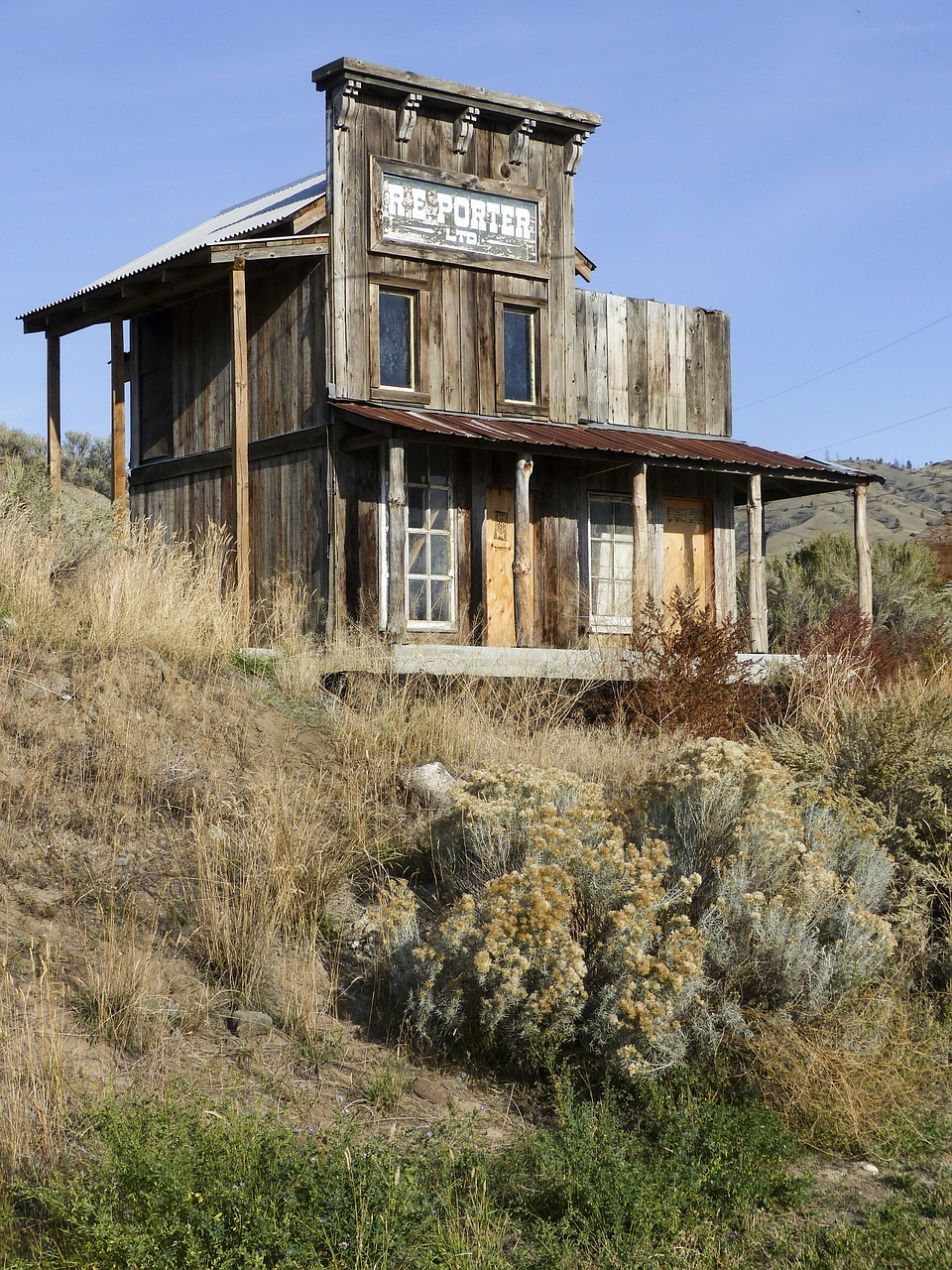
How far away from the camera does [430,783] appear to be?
8727mm

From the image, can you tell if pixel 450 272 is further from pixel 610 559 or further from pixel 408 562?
pixel 610 559

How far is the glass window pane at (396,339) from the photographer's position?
15438mm

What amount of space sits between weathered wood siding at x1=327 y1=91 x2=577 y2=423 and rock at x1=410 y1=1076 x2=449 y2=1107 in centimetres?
1020

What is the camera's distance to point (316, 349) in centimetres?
1500

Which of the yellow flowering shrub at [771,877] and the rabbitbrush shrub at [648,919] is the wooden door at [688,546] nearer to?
the yellow flowering shrub at [771,877]

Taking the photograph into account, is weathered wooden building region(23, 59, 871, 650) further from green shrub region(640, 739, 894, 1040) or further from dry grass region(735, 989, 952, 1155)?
dry grass region(735, 989, 952, 1155)

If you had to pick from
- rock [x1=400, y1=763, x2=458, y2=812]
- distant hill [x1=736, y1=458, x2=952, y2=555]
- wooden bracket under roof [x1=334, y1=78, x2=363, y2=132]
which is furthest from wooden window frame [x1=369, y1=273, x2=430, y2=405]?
distant hill [x1=736, y1=458, x2=952, y2=555]

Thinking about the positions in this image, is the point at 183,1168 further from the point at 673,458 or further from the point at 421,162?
the point at 421,162

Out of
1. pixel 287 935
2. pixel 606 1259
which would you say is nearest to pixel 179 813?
pixel 287 935

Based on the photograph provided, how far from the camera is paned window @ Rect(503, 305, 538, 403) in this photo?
650 inches

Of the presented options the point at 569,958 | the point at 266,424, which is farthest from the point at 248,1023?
the point at 266,424

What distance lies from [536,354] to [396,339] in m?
2.05

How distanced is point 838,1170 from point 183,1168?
279 centimetres

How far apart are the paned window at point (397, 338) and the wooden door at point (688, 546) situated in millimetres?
4249
